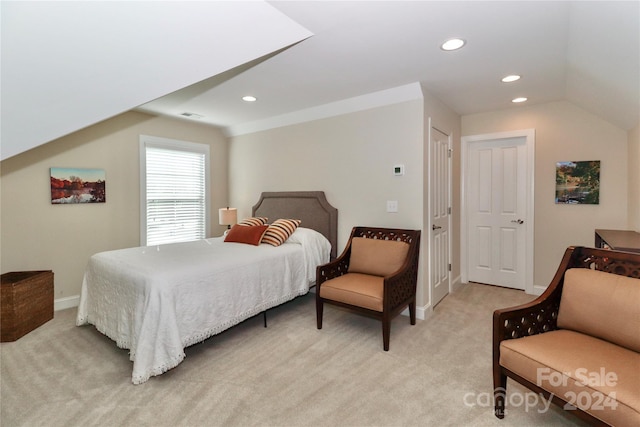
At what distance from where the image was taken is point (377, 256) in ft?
10.3

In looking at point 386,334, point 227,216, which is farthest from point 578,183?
point 227,216

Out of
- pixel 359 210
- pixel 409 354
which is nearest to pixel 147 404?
pixel 409 354

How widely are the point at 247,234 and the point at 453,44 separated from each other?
2.66m

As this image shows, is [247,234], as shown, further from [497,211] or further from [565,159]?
[565,159]

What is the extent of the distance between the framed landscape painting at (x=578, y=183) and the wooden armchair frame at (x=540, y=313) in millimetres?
2121

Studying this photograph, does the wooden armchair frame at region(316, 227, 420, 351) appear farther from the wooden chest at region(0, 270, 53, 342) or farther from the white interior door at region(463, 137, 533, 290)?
the wooden chest at region(0, 270, 53, 342)

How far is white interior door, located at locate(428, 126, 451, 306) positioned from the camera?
3.37m

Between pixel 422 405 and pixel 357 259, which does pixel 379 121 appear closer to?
pixel 357 259

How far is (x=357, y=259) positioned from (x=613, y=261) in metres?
1.98

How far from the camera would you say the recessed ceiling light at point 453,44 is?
87.1 inches

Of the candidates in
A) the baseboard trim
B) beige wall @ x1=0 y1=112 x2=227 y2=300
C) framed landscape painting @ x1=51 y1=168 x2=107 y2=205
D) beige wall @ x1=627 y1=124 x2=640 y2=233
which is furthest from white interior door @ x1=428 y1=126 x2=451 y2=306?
the baseboard trim

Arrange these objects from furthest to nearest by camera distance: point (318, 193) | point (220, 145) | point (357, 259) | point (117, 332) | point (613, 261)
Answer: point (220, 145) < point (318, 193) < point (357, 259) < point (117, 332) < point (613, 261)

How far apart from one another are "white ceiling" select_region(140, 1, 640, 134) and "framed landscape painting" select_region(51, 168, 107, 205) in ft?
3.46

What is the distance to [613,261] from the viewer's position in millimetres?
1875
